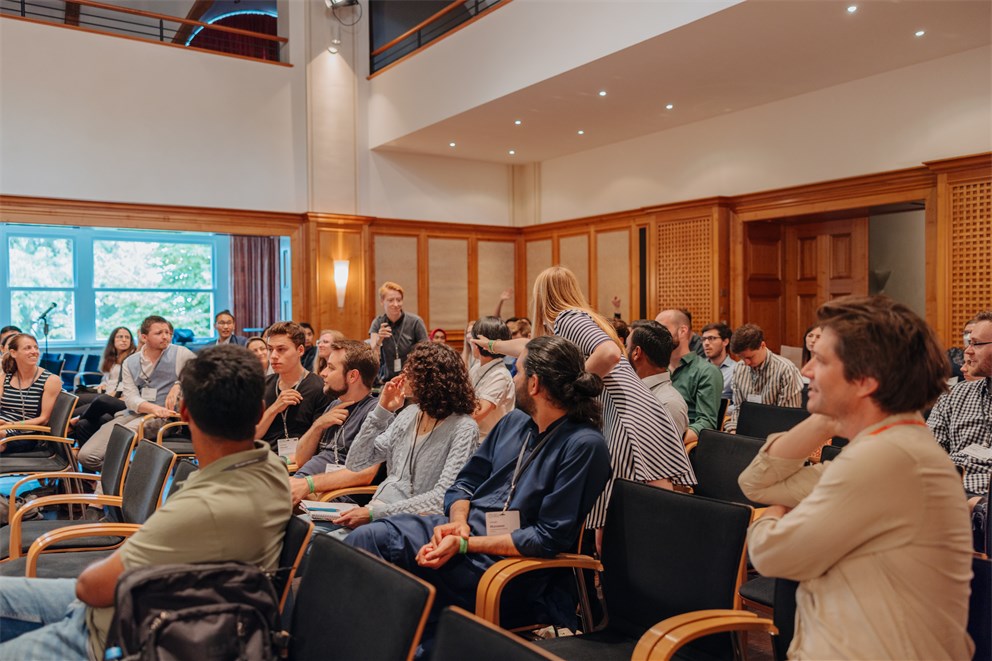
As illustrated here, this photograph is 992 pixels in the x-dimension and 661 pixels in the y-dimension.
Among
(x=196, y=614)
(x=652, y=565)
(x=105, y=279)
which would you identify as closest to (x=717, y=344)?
(x=652, y=565)

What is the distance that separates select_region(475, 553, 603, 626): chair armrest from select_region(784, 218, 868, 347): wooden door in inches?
277

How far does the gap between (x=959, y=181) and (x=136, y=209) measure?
8.80 metres

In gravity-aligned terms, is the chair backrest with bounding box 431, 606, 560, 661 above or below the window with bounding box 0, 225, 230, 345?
below

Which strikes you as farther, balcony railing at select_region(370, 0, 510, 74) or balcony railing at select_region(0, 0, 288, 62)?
balcony railing at select_region(370, 0, 510, 74)

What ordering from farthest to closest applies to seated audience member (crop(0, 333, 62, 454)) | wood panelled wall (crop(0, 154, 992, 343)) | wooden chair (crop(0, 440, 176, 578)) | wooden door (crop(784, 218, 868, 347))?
wooden door (crop(784, 218, 868, 347)) < wood panelled wall (crop(0, 154, 992, 343)) < seated audience member (crop(0, 333, 62, 454)) < wooden chair (crop(0, 440, 176, 578))

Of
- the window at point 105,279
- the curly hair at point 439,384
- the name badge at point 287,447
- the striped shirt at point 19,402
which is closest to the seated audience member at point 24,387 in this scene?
the striped shirt at point 19,402

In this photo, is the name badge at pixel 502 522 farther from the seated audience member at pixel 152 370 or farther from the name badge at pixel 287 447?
the seated audience member at pixel 152 370

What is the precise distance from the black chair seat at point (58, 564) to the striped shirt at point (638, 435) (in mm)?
1913

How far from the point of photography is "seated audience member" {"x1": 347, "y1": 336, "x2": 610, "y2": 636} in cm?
241

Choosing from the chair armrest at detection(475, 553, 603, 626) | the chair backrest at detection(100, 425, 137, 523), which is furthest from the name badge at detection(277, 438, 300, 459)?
the chair armrest at detection(475, 553, 603, 626)

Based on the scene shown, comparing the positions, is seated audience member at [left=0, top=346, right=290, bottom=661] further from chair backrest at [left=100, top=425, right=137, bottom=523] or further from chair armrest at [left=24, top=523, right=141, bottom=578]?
chair backrest at [left=100, top=425, right=137, bottom=523]

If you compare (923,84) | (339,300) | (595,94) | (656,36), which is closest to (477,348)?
(656,36)

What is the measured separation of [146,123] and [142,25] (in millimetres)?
1245

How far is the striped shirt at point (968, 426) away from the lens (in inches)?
131
